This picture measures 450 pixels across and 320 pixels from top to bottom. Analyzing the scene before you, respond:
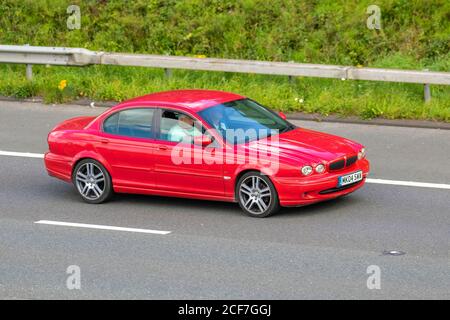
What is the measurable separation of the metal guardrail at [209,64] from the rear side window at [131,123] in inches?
226

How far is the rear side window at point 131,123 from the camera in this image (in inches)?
613

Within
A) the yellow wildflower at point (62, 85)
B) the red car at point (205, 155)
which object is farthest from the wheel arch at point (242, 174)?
the yellow wildflower at point (62, 85)

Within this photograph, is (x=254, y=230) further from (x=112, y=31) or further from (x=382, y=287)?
(x=112, y=31)

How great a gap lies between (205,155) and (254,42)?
8938 mm

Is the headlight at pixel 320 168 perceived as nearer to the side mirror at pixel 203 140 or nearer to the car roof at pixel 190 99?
the side mirror at pixel 203 140

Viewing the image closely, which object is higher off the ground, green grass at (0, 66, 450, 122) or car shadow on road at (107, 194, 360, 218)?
green grass at (0, 66, 450, 122)

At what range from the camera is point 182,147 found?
15195 mm

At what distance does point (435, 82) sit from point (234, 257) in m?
7.83

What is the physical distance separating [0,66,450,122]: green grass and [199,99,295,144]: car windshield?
4.38 metres

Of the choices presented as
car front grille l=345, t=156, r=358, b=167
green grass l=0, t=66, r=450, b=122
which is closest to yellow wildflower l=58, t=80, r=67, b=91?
green grass l=0, t=66, r=450, b=122

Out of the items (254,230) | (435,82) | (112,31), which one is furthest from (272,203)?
(112,31)

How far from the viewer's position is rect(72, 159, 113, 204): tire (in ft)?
51.7

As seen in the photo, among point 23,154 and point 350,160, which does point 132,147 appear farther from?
point 23,154

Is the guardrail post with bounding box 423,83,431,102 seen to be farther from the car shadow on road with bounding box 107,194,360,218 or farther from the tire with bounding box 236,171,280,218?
the tire with bounding box 236,171,280,218
